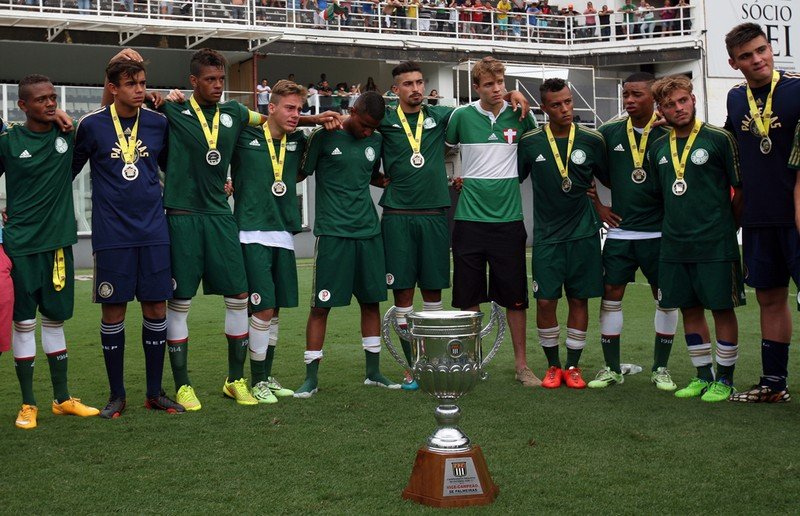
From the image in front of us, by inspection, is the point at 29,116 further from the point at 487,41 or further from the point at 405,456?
the point at 487,41

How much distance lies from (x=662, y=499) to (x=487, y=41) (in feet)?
99.5

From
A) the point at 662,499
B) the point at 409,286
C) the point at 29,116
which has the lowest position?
the point at 662,499

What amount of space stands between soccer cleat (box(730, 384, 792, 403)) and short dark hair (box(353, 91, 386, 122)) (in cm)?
300

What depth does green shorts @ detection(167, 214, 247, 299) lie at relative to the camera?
20.6ft

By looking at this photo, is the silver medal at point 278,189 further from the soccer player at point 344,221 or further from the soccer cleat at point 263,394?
the soccer cleat at point 263,394

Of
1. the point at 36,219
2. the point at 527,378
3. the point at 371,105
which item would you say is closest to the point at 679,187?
the point at 527,378

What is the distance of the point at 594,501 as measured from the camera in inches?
164

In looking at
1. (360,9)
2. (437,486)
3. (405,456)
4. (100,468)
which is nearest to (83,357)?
(100,468)

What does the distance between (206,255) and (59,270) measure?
89 cm

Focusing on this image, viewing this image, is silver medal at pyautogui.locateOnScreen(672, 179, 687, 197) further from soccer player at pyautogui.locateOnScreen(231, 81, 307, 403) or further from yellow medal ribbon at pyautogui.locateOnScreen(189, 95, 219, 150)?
yellow medal ribbon at pyautogui.locateOnScreen(189, 95, 219, 150)

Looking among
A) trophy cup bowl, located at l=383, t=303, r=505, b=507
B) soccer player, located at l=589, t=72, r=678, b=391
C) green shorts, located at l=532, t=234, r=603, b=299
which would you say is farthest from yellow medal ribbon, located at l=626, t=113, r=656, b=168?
trophy cup bowl, located at l=383, t=303, r=505, b=507

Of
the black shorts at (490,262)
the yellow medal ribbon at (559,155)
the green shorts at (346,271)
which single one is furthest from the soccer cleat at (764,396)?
the green shorts at (346,271)

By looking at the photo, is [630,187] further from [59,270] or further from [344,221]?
[59,270]

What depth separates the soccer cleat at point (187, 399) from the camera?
6309mm
